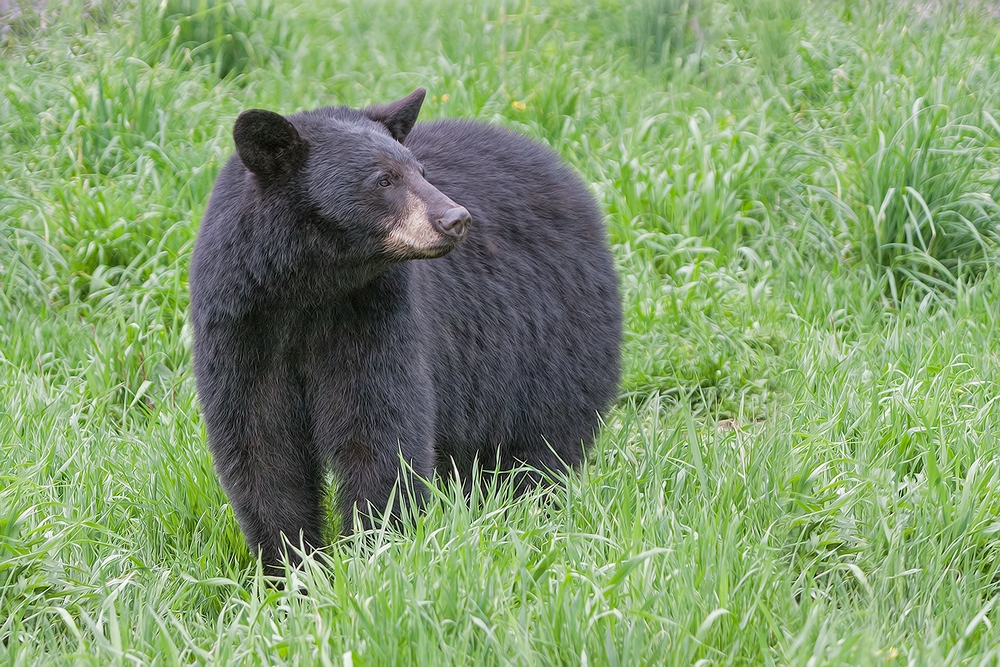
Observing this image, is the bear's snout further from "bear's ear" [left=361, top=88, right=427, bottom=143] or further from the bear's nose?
"bear's ear" [left=361, top=88, right=427, bottom=143]

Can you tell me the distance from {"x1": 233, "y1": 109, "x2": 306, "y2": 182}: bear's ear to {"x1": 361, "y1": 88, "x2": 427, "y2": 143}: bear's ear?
358mm

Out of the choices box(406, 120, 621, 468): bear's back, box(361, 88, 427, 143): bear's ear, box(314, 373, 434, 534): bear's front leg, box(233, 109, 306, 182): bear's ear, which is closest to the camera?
box(233, 109, 306, 182): bear's ear

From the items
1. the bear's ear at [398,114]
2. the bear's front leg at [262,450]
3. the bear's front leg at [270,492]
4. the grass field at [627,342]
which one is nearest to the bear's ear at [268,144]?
the bear's ear at [398,114]

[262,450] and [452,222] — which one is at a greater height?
[452,222]

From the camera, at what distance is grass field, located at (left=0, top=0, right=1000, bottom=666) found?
258 centimetres

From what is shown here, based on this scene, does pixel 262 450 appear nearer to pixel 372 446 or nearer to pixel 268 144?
pixel 372 446

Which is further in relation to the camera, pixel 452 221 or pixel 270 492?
pixel 270 492

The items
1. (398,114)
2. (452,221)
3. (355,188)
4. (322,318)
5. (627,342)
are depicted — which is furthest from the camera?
(627,342)

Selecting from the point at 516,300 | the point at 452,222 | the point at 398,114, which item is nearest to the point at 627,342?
the point at 516,300

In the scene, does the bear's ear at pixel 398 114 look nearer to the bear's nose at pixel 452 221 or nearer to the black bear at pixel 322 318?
the black bear at pixel 322 318

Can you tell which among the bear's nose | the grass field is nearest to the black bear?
the bear's nose

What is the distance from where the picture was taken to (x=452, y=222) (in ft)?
9.67

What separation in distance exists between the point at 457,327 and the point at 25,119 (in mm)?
3198

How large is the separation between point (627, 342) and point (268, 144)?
7.40 ft
